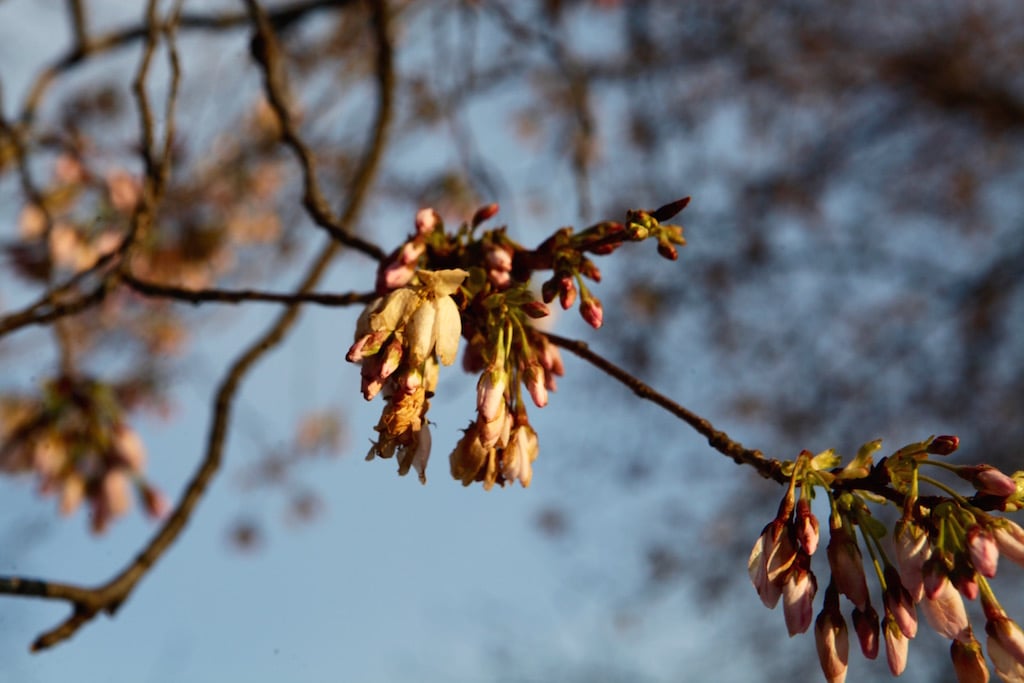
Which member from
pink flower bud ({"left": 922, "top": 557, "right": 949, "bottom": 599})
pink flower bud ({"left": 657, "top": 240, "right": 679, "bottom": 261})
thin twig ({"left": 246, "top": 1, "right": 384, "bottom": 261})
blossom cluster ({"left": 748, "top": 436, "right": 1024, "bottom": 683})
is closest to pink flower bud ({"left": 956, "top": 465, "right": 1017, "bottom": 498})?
blossom cluster ({"left": 748, "top": 436, "right": 1024, "bottom": 683})

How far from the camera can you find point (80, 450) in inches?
114

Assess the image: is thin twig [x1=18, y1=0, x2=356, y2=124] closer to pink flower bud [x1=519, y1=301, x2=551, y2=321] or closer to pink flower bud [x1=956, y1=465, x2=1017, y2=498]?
pink flower bud [x1=519, y1=301, x2=551, y2=321]

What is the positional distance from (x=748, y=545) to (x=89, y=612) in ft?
25.5

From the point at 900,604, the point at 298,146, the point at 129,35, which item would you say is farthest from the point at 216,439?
the point at 129,35

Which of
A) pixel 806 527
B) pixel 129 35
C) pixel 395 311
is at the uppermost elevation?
pixel 129 35

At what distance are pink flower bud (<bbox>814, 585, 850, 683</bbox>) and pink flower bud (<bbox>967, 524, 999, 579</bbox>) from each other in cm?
19

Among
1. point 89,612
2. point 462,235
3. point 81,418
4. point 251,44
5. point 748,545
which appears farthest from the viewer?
point 748,545

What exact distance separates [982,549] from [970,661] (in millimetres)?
206

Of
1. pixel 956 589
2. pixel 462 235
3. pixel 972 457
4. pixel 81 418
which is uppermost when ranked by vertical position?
pixel 972 457

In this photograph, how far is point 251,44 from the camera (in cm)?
221

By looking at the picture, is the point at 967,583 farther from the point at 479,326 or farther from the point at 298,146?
the point at 298,146

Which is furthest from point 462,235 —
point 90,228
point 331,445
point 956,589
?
point 331,445

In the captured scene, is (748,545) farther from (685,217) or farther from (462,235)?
(462,235)

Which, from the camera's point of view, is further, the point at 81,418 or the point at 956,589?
the point at 81,418
